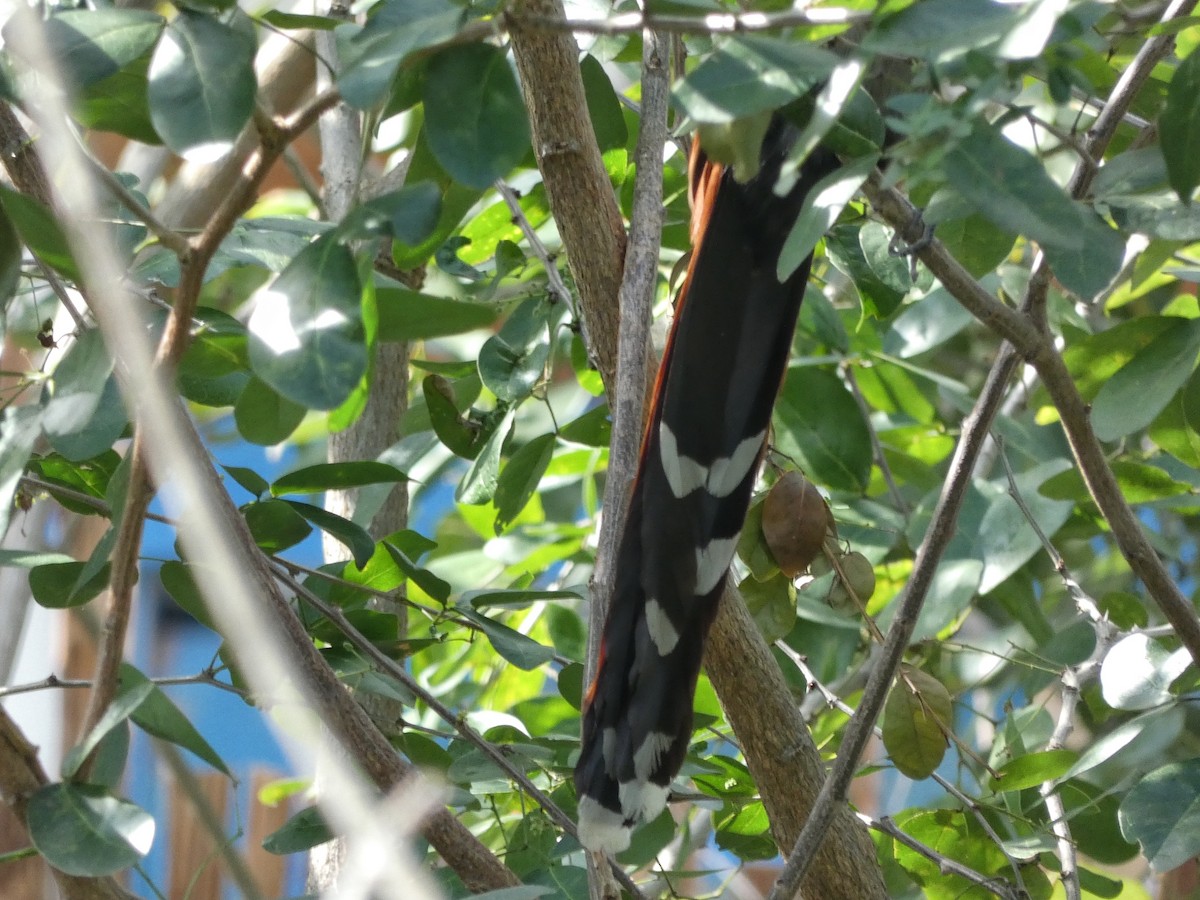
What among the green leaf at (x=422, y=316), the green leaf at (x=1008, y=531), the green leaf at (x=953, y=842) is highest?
the green leaf at (x=422, y=316)

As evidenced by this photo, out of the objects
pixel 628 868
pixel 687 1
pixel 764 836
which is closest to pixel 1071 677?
pixel 764 836

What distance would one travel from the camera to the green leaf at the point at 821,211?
67cm

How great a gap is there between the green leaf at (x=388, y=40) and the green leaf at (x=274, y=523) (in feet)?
1.42

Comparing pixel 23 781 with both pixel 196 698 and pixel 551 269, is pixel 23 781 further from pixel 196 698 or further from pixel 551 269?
pixel 196 698

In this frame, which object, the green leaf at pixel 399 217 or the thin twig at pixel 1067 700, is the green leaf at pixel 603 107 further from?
the green leaf at pixel 399 217

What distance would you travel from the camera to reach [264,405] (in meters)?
1.04

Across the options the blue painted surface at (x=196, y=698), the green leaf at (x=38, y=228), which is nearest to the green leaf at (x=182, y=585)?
the green leaf at (x=38, y=228)

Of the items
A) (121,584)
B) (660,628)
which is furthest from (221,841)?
(660,628)

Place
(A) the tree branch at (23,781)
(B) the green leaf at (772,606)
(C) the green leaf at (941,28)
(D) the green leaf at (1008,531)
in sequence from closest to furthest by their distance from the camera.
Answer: (C) the green leaf at (941,28)
(A) the tree branch at (23,781)
(B) the green leaf at (772,606)
(D) the green leaf at (1008,531)

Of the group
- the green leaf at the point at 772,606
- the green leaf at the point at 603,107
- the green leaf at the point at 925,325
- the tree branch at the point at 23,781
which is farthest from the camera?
the green leaf at the point at 925,325

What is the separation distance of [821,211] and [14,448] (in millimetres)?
487

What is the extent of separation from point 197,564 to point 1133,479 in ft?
3.08

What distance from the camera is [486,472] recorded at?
47.5 inches

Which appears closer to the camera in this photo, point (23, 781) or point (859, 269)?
point (23, 781)
